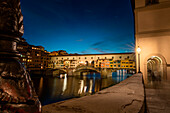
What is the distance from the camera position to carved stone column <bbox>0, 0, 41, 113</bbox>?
66cm

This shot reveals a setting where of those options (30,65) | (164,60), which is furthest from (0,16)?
(30,65)

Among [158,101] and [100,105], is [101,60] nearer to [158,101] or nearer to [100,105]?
[158,101]

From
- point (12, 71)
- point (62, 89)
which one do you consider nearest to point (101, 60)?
point (62, 89)

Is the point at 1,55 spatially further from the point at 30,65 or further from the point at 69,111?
the point at 30,65

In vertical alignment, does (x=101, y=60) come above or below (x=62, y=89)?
above

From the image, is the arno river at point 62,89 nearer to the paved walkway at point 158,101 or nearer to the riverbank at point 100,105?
the paved walkway at point 158,101

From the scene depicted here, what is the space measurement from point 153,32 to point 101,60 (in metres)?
38.7

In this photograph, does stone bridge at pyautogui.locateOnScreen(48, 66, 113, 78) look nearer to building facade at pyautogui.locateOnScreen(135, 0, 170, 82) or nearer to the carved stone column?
building facade at pyautogui.locateOnScreen(135, 0, 170, 82)

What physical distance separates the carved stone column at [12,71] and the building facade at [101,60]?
43551mm

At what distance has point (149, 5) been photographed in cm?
1051

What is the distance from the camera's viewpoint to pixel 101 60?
4875cm

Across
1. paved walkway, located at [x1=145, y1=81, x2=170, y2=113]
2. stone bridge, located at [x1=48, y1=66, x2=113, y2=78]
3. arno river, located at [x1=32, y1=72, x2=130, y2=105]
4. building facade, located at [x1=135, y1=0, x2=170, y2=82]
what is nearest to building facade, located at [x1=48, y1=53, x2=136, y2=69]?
stone bridge, located at [x1=48, y1=66, x2=113, y2=78]

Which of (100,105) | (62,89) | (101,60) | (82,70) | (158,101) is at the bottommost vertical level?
(62,89)

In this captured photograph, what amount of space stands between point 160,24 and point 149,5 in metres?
2.17
